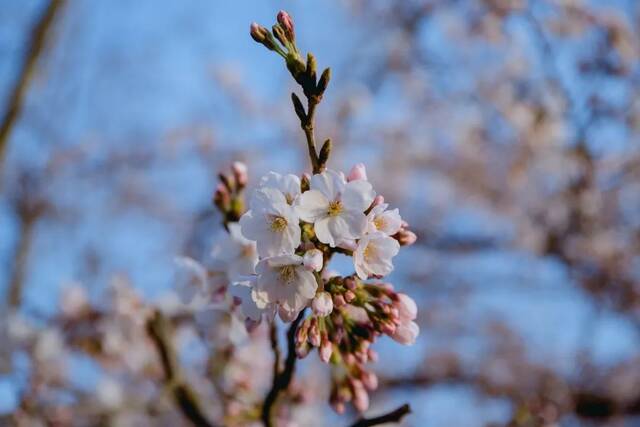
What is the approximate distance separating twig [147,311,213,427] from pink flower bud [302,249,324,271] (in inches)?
36.0

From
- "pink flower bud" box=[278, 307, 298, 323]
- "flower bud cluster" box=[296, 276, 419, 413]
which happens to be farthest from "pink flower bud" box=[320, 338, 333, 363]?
"pink flower bud" box=[278, 307, 298, 323]

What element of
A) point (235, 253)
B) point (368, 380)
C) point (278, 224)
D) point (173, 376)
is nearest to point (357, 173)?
point (278, 224)

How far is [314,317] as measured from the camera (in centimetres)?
117

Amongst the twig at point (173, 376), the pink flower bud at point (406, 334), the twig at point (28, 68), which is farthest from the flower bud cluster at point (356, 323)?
the twig at point (28, 68)

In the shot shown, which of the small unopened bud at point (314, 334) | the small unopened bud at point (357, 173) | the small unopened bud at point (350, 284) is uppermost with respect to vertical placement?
the small unopened bud at point (357, 173)

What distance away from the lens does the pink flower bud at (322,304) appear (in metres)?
Answer: 1.10

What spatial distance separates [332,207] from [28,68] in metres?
3.71

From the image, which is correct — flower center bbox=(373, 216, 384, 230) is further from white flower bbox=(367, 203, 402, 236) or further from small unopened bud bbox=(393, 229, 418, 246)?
small unopened bud bbox=(393, 229, 418, 246)

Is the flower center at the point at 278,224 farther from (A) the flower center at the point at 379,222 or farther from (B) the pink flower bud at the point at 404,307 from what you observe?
(B) the pink flower bud at the point at 404,307

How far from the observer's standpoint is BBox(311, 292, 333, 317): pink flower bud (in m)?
1.10

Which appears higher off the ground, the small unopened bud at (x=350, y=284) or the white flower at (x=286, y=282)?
the small unopened bud at (x=350, y=284)

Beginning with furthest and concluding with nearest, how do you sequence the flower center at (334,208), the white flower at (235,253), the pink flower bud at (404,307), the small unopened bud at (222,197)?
the small unopened bud at (222,197)
the white flower at (235,253)
the pink flower bud at (404,307)
the flower center at (334,208)

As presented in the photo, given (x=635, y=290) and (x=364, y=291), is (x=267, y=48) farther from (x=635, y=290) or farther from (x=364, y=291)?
(x=635, y=290)

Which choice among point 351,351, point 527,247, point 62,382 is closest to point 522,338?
point 527,247
